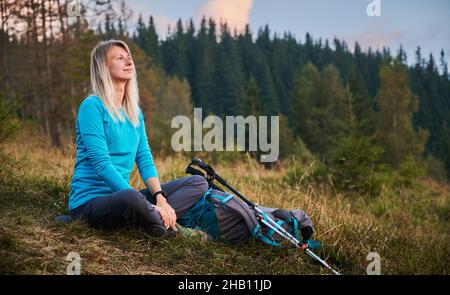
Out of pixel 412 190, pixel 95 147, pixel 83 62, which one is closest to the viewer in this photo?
pixel 95 147

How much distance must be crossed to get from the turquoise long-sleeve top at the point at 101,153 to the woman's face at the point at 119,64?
0.25 m

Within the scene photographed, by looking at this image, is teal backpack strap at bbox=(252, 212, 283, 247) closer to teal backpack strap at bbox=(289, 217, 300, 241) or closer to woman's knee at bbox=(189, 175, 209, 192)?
teal backpack strap at bbox=(289, 217, 300, 241)

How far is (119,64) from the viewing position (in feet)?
12.2

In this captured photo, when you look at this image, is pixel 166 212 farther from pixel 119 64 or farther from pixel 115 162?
pixel 119 64

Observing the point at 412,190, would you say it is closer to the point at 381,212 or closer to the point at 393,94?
the point at 381,212

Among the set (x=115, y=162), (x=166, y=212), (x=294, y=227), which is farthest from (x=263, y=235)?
(x=115, y=162)

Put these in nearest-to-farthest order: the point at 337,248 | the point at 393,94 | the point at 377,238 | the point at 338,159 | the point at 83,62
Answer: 1. the point at 337,248
2. the point at 377,238
3. the point at 338,159
4. the point at 83,62
5. the point at 393,94

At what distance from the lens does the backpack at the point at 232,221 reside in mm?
3824

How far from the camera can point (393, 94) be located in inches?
1661

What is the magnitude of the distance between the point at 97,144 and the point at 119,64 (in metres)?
0.66

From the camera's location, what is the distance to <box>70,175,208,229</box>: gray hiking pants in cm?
344

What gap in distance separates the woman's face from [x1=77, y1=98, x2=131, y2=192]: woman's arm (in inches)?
11.8

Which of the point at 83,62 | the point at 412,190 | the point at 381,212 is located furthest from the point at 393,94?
the point at 381,212
